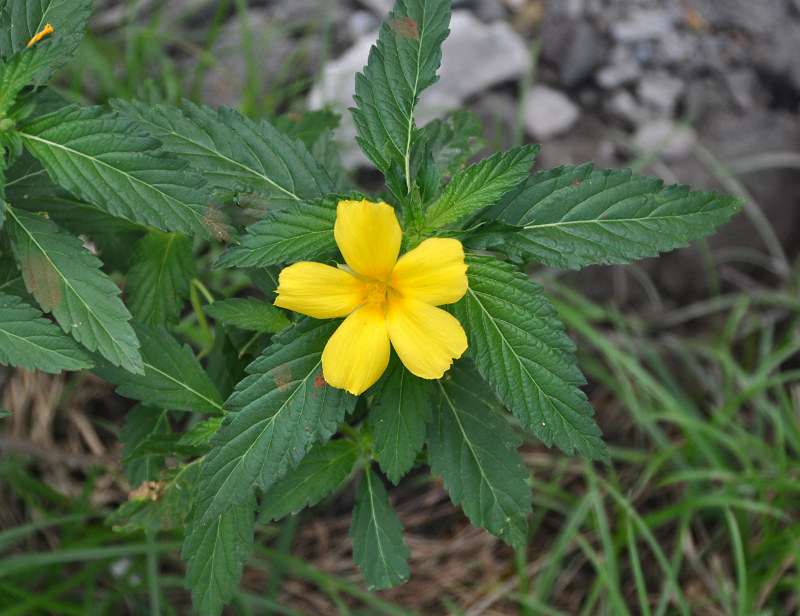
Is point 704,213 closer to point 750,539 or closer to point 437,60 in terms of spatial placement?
point 437,60

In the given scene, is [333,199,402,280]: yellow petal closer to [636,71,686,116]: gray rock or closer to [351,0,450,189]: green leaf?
[351,0,450,189]: green leaf

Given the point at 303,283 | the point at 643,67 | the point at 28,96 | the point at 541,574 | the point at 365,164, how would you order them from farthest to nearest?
1. the point at 643,67
2. the point at 365,164
3. the point at 541,574
4. the point at 28,96
5. the point at 303,283

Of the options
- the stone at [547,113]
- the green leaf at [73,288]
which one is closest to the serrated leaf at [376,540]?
the green leaf at [73,288]

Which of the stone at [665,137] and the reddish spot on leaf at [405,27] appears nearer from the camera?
the reddish spot on leaf at [405,27]

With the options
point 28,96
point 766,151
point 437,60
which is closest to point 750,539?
point 766,151

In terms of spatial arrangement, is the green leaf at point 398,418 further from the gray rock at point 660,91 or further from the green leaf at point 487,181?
the gray rock at point 660,91

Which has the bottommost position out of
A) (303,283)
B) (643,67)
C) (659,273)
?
(659,273)

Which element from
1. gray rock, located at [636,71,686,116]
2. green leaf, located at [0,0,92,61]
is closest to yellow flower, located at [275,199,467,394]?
green leaf, located at [0,0,92,61]

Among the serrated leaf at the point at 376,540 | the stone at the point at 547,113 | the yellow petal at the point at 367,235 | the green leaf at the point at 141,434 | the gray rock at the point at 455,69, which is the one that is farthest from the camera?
the stone at the point at 547,113
